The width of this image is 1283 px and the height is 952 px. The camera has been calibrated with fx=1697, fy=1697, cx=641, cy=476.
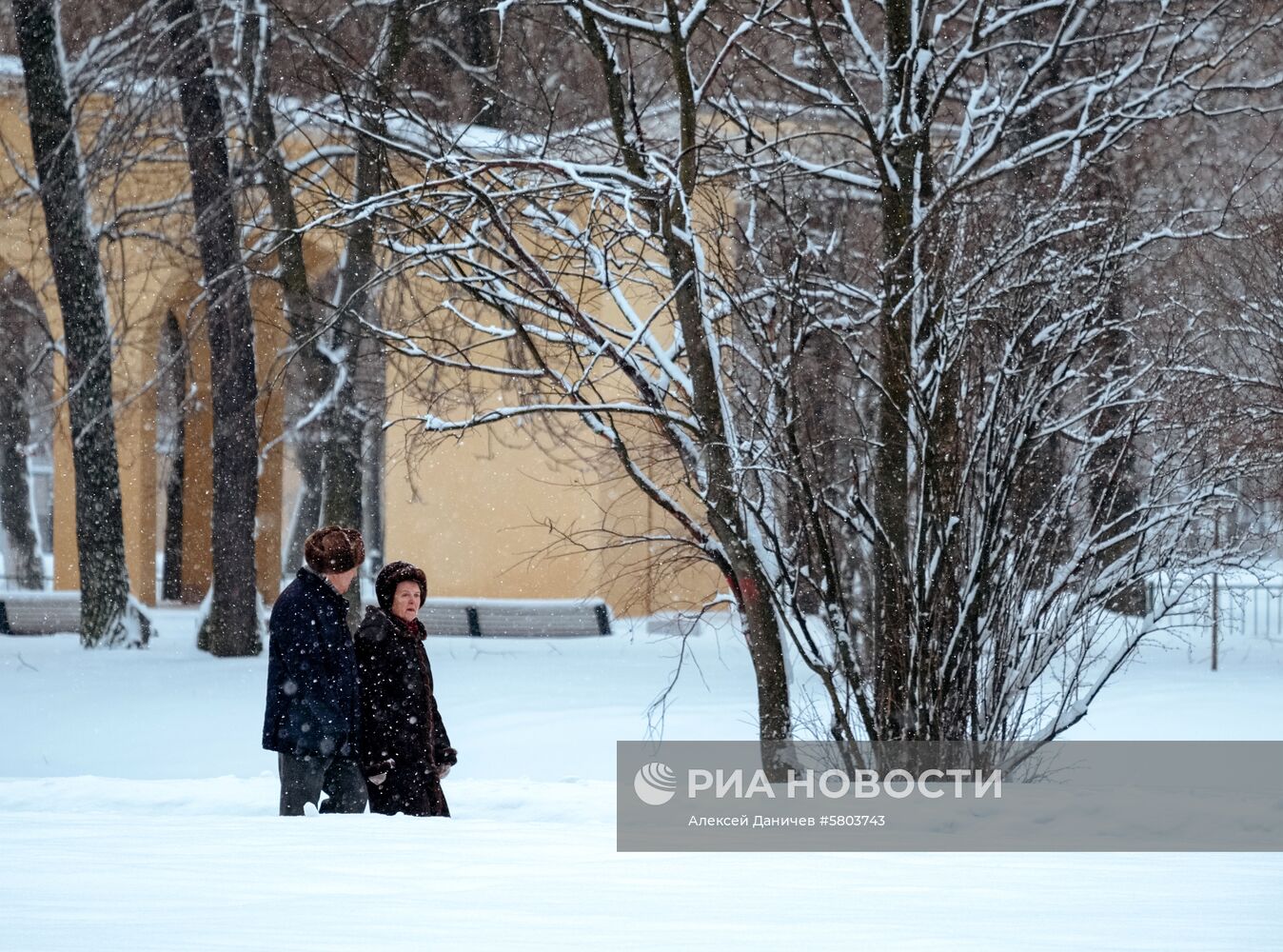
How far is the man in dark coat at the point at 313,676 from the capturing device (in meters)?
5.64

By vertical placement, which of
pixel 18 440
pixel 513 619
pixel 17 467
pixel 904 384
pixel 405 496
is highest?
pixel 18 440

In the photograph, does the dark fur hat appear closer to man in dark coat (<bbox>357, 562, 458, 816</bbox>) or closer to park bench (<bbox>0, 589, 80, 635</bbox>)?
man in dark coat (<bbox>357, 562, 458, 816</bbox>)

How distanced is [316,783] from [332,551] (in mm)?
788

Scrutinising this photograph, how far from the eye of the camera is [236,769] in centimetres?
1105

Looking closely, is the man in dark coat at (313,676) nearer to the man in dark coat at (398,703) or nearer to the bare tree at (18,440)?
the man in dark coat at (398,703)

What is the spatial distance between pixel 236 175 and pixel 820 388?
6.90 meters

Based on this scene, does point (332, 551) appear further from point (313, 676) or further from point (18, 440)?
point (18, 440)

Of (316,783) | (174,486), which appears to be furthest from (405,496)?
(316,783)

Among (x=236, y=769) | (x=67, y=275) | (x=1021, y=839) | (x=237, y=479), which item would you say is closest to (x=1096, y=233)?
(x=1021, y=839)

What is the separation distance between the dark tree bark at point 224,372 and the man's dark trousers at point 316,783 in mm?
9332

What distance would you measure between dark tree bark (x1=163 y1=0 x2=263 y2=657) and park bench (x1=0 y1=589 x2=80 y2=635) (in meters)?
2.83

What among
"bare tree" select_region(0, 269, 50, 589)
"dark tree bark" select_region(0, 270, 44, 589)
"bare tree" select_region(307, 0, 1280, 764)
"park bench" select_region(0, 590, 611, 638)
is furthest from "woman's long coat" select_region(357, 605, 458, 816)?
"dark tree bark" select_region(0, 270, 44, 589)

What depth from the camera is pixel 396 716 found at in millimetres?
5848

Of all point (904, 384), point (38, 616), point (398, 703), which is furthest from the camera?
point (38, 616)
